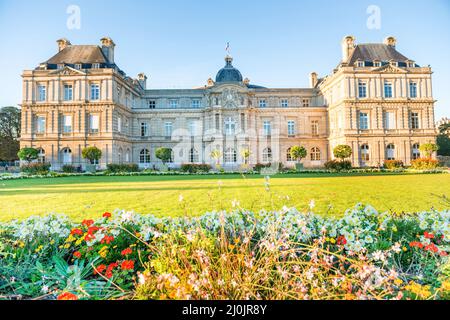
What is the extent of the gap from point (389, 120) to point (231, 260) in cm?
2120

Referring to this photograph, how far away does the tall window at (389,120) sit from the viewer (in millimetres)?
17391

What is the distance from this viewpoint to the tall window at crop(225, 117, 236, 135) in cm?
2297

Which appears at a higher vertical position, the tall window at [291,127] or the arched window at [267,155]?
the tall window at [291,127]

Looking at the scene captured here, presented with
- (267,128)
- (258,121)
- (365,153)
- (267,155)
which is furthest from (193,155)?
(365,153)

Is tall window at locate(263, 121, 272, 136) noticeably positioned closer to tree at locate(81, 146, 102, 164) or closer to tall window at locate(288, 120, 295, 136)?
tall window at locate(288, 120, 295, 136)

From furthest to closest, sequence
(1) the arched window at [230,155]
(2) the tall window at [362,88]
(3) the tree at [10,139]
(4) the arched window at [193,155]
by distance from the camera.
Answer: (4) the arched window at [193,155] → (1) the arched window at [230,155] → (2) the tall window at [362,88] → (3) the tree at [10,139]

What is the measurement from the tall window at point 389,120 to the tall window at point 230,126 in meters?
12.7

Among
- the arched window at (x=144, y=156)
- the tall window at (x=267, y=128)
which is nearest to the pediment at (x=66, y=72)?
the tall window at (x=267, y=128)

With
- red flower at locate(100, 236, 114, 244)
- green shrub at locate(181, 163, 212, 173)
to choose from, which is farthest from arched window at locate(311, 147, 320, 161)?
red flower at locate(100, 236, 114, 244)

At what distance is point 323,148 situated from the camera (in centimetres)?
2459

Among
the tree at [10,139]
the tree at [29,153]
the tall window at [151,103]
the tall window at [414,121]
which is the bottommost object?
the tree at [29,153]

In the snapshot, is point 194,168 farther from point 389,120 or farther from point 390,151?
point 389,120

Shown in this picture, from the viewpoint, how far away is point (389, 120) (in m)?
18.1

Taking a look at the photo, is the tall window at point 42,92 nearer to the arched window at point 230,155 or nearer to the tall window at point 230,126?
the arched window at point 230,155
